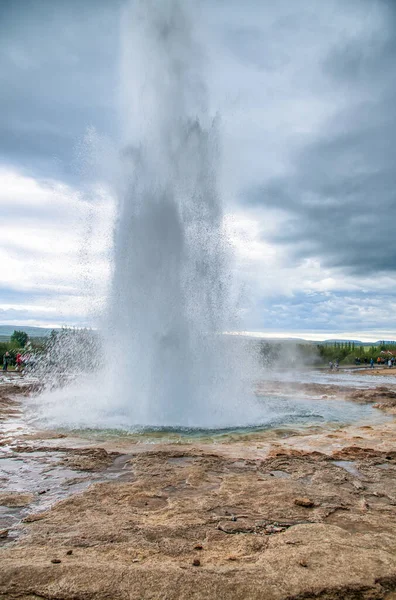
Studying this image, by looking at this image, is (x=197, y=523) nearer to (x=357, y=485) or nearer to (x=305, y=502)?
(x=305, y=502)

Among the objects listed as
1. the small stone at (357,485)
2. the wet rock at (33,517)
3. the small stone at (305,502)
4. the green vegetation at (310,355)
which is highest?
the green vegetation at (310,355)

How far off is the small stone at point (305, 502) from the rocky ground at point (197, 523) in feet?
0.07

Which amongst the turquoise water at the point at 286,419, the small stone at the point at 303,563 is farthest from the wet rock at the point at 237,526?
the turquoise water at the point at 286,419

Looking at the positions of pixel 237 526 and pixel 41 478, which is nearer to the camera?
pixel 237 526

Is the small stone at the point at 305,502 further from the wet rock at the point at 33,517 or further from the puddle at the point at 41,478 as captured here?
→ the wet rock at the point at 33,517

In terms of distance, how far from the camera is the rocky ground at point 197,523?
358 centimetres

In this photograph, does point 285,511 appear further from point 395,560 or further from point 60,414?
point 60,414

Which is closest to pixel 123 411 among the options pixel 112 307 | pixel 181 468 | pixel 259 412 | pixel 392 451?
pixel 112 307

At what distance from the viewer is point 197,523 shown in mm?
4930

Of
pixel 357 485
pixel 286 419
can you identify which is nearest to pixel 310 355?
pixel 286 419

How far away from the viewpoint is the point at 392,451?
8.92 metres

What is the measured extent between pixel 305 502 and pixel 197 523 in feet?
5.22

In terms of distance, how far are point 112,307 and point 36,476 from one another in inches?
321

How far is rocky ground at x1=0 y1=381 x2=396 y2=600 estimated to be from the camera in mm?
3576
